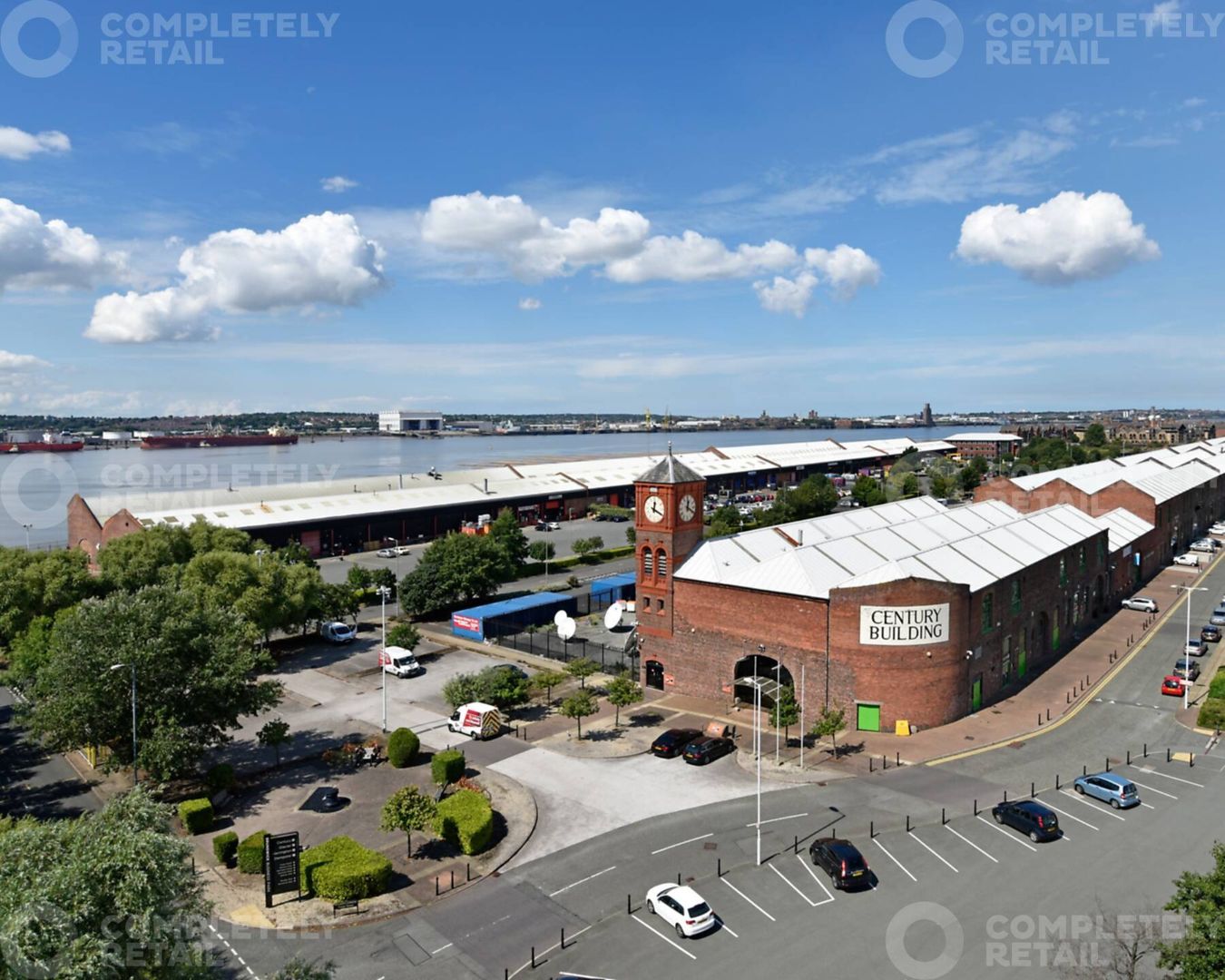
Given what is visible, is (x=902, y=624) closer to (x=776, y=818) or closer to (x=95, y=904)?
(x=776, y=818)

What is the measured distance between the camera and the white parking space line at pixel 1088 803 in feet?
103

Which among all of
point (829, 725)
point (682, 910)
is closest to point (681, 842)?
point (682, 910)

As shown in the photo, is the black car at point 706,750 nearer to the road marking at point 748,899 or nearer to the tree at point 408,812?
the road marking at point 748,899

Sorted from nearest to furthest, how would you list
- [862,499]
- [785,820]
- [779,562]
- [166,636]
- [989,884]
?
[989,884] < [785,820] < [166,636] < [779,562] < [862,499]

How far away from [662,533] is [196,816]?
27.8 meters

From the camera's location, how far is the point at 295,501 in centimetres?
9456

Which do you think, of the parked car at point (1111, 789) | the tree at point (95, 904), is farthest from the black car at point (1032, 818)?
the tree at point (95, 904)

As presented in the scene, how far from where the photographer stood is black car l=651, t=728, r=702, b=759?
A: 37812 millimetres

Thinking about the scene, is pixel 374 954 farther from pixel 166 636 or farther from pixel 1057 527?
pixel 1057 527

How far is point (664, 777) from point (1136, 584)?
62824 millimetres

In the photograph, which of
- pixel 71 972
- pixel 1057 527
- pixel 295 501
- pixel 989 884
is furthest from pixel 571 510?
pixel 71 972

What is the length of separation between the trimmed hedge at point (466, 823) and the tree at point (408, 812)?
49 cm

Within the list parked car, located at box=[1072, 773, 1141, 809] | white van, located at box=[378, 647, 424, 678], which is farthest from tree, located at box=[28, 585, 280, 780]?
parked car, located at box=[1072, 773, 1141, 809]

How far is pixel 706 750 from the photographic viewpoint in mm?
37125
